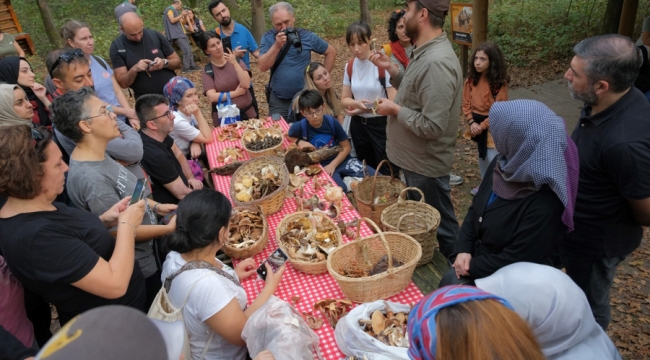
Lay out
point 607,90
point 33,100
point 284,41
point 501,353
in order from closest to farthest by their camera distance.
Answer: point 501,353 < point 607,90 < point 33,100 < point 284,41

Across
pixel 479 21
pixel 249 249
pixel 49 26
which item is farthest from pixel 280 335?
pixel 49 26

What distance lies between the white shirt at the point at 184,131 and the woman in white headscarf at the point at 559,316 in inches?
152

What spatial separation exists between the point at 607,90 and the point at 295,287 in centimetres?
219

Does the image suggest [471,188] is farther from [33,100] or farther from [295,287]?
[33,100]

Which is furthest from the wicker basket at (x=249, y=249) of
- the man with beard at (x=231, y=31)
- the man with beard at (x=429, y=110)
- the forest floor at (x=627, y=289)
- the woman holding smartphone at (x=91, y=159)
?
the man with beard at (x=231, y=31)

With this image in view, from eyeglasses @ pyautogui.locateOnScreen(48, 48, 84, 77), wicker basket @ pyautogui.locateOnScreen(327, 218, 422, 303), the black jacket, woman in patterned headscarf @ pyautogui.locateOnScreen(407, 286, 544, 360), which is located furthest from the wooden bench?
woman in patterned headscarf @ pyautogui.locateOnScreen(407, 286, 544, 360)

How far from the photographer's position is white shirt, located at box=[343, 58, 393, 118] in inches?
169

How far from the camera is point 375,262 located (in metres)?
2.56

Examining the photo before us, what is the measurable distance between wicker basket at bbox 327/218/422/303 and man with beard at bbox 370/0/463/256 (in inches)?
37.3

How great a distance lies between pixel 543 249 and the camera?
81.4 inches

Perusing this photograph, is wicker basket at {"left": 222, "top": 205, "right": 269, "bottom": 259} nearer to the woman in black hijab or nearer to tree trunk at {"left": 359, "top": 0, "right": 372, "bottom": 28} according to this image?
the woman in black hijab

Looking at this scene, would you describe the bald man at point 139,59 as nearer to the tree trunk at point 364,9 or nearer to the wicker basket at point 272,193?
the wicker basket at point 272,193

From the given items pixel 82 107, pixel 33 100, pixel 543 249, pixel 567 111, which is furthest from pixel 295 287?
pixel 567 111

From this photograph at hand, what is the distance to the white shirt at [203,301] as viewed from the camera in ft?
6.18
